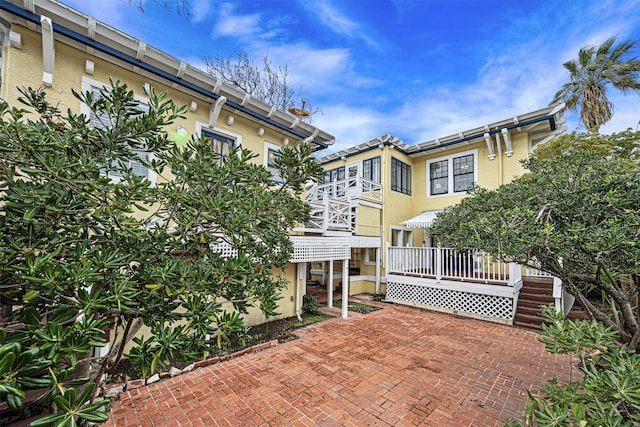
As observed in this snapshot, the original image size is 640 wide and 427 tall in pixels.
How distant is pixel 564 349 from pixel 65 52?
899 centimetres

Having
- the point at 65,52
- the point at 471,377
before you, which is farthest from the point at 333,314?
the point at 65,52

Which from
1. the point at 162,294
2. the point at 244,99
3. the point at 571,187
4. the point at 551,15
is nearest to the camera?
the point at 162,294

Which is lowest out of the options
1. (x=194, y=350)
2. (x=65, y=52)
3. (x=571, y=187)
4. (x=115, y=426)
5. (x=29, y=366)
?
(x=115, y=426)

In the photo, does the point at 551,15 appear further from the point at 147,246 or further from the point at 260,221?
the point at 147,246

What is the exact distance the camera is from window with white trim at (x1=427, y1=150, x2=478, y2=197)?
1288 cm

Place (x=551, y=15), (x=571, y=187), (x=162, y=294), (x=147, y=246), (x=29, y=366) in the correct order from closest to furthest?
1. (x=29, y=366)
2. (x=162, y=294)
3. (x=147, y=246)
4. (x=571, y=187)
5. (x=551, y=15)

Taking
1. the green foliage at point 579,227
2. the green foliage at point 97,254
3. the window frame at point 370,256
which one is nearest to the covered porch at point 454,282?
the window frame at point 370,256

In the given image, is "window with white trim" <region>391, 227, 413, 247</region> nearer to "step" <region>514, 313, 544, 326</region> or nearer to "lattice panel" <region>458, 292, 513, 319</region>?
"lattice panel" <region>458, 292, 513, 319</region>

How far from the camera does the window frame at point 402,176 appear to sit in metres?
14.0

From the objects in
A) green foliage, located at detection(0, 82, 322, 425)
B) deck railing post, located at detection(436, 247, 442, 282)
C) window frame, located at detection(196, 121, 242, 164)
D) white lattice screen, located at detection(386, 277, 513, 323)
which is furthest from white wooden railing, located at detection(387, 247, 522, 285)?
green foliage, located at detection(0, 82, 322, 425)

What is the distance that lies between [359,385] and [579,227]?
14.3 ft

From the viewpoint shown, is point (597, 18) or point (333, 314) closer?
point (597, 18)

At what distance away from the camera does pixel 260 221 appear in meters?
2.89

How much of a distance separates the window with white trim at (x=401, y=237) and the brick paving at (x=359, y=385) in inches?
268
